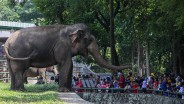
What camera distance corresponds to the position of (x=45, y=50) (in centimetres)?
2008

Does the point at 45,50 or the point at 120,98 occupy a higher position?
the point at 45,50

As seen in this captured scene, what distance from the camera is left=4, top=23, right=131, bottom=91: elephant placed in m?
19.9

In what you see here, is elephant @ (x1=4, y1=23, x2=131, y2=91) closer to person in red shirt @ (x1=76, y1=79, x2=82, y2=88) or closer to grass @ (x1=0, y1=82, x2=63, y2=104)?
grass @ (x1=0, y1=82, x2=63, y2=104)

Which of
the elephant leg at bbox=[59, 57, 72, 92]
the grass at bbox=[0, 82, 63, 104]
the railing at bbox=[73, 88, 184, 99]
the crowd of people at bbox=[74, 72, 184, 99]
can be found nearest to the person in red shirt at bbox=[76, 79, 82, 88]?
the crowd of people at bbox=[74, 72, 184, 99]

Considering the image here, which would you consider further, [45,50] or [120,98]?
[120,98]

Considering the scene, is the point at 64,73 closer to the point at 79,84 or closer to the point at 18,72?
the point at 18,72

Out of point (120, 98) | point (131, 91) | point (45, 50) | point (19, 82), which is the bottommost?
point (120, 98)

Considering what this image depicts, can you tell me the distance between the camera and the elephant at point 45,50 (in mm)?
19922

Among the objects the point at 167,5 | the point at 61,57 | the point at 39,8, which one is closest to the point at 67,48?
the point at 61,57

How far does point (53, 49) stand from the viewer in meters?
20.1

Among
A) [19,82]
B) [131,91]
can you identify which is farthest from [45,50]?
[131,91]

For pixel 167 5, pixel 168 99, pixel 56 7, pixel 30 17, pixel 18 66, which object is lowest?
pixel 168 99

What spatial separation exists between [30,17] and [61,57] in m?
68.7

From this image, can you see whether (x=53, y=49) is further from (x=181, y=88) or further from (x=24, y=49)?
(x=181, y=88)
